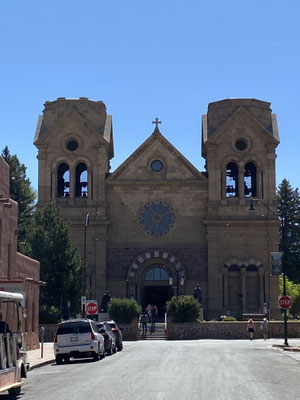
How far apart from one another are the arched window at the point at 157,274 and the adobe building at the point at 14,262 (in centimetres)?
2074

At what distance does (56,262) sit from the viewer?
52.4m

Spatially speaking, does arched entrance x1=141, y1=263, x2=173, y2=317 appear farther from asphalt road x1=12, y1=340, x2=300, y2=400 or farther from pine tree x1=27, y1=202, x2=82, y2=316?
asphalt road x1=12, y1=340, x2=300, y2=400

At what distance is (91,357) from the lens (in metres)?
32.1

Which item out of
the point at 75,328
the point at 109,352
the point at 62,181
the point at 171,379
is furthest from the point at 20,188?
the point at 171,379

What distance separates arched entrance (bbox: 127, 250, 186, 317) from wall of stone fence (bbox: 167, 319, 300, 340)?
33.4ft

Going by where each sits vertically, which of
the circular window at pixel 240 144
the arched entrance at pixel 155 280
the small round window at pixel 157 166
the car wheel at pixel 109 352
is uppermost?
the circular window at pixel 240 144

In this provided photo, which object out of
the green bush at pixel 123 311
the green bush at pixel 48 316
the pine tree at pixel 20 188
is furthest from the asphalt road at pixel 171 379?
the pine tree at pixel 20 188

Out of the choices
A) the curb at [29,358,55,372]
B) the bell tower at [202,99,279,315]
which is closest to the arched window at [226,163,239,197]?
the bell tower at [202,99,279,315]

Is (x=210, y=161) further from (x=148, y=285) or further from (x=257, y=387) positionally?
(x=257, y=387)

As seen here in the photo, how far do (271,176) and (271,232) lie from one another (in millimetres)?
4734

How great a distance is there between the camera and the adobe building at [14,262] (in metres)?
35.2

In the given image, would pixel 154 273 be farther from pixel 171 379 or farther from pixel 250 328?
pixel 171 379

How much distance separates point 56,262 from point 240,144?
2044 centimetres

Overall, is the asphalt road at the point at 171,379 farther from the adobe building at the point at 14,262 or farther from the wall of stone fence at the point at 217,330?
the wall of stone fence at the point at 217,330
